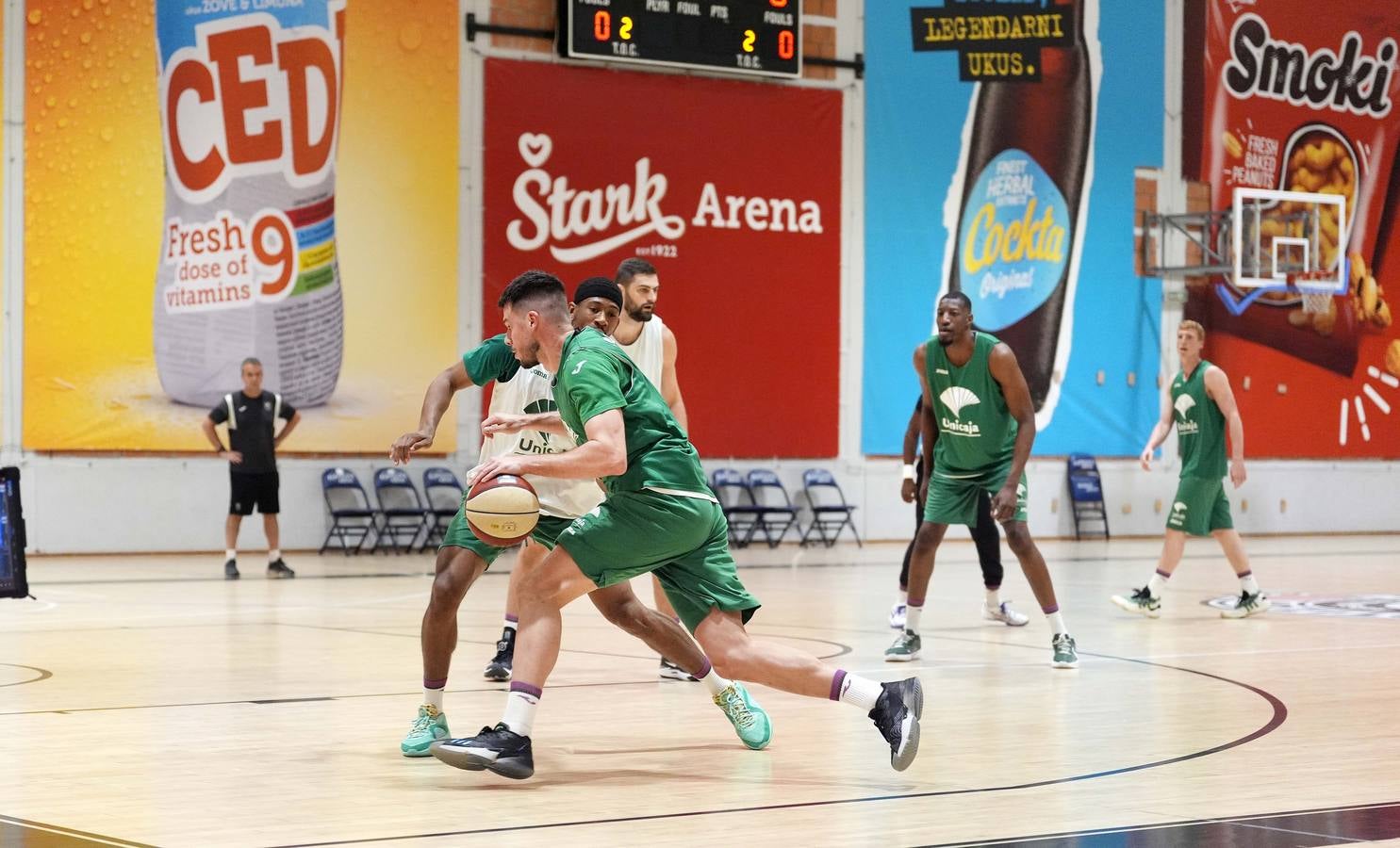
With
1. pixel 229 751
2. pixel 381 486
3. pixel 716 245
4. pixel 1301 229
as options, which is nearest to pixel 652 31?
pixel 716 245

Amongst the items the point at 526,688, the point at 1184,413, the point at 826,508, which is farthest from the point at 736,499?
the point at 526,688

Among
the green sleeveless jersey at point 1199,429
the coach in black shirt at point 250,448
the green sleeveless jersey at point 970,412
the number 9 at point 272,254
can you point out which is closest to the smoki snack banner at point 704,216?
the number 9 at point 272,254

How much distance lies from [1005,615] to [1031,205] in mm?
12228

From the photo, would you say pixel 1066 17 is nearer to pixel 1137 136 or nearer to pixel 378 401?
pixel 1137 136

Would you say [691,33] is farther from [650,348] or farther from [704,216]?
[650,348]

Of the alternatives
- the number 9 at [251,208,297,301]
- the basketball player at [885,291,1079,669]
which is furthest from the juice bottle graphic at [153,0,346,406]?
the basketball player at [885,291,1079,669]

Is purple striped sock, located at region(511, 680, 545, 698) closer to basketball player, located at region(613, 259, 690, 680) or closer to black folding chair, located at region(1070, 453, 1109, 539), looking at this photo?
basketball player, located at region(613, 259, 690, 680)

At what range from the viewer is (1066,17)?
19.5 meters

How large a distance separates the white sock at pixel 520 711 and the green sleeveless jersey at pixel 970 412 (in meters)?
4.33

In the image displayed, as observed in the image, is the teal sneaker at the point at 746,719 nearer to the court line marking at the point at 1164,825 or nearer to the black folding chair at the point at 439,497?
the court line marking at the point at 1164,825

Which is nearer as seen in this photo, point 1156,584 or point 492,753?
point 492,753

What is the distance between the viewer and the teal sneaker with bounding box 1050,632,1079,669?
8734 millimetres

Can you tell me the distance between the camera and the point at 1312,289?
23297 mm

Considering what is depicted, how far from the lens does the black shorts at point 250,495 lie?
52.1 ft
